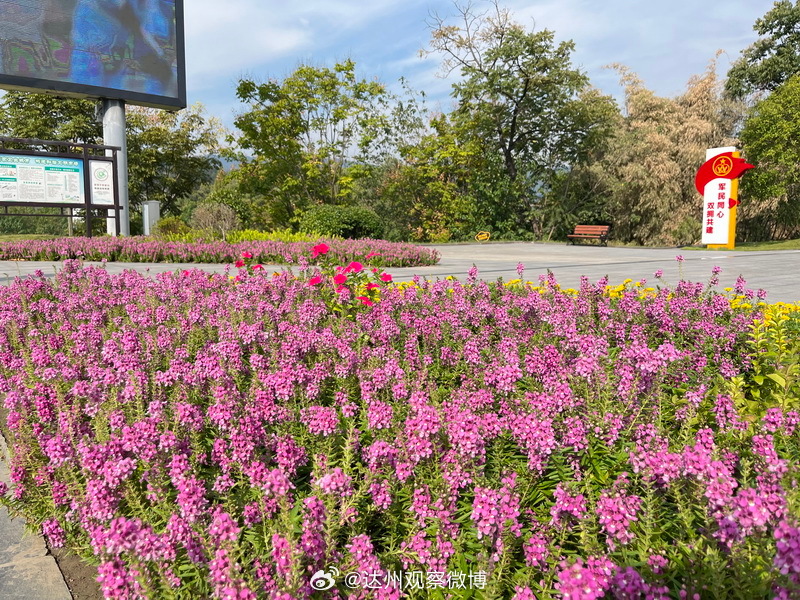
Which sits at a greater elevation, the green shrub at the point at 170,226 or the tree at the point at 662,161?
the tree at the point at 662,161

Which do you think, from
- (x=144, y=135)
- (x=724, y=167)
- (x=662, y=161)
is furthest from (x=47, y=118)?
(x=724, y=167)

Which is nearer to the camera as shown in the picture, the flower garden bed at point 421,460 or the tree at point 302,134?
the flower garden bed at point 421,460

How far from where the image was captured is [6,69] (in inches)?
776

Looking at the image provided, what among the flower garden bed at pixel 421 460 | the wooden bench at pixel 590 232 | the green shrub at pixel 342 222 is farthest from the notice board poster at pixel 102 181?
the wooden bench at pixel 590 232

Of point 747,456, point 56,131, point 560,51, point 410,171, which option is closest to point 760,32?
point 560,51

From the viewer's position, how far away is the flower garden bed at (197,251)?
13477 mm

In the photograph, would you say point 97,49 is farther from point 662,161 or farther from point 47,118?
point 662,161

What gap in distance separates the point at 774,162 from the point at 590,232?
8224mm

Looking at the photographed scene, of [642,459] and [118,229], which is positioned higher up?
[118,229]

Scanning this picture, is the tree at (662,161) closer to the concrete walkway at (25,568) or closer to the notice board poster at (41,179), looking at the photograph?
the notice board poster at (41,179)

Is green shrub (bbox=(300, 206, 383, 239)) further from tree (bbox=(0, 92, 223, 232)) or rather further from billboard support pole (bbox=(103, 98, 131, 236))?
tree (bbox=(0, 92, 223, 232))

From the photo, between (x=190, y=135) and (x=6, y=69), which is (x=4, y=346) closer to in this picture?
(x=6, y=69)

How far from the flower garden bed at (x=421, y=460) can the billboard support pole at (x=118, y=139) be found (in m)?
21.3

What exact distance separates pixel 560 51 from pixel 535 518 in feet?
90.6
